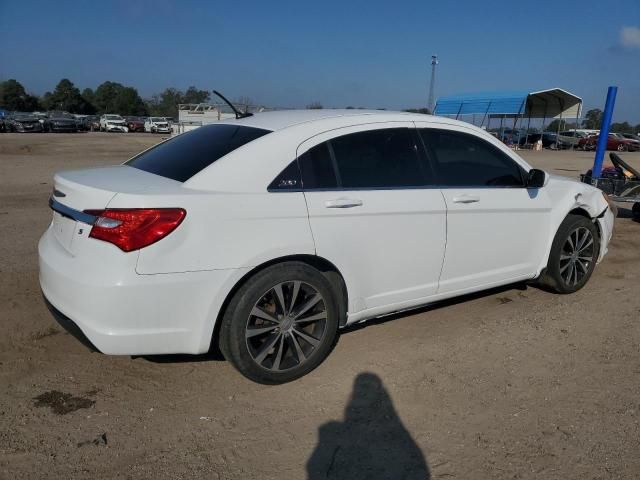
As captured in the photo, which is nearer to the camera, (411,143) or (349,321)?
(349,321)

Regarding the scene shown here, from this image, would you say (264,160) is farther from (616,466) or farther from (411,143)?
(616,466)

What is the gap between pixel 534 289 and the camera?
5.41 metres

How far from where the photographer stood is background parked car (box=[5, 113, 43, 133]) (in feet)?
129

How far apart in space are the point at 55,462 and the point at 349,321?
6.32 feet

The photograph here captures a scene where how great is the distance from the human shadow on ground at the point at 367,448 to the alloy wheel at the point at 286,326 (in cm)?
48

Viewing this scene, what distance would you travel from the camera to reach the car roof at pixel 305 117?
3682 millimetres

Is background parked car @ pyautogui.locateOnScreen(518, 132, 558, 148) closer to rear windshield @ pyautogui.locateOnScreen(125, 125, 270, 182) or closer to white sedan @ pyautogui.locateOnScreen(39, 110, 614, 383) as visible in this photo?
white sedan @ pyautogui.locateOnScreen(39, 110, 614, 383)

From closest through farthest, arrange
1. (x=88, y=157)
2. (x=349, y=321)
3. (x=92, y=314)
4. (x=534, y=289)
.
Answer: (x=92, y=314) < (x=349, y=321) < (x=534, y=289) < (x=88, y=157)

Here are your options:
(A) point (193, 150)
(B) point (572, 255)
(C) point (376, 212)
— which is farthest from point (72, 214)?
(B) point (572, 255)

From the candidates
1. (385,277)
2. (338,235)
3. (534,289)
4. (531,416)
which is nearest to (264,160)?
(338,235)

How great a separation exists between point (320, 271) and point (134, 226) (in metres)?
1.21

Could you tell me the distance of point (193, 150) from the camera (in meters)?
3.67

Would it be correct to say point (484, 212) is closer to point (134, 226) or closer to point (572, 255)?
point (572, 255)

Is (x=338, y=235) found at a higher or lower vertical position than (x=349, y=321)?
higher
